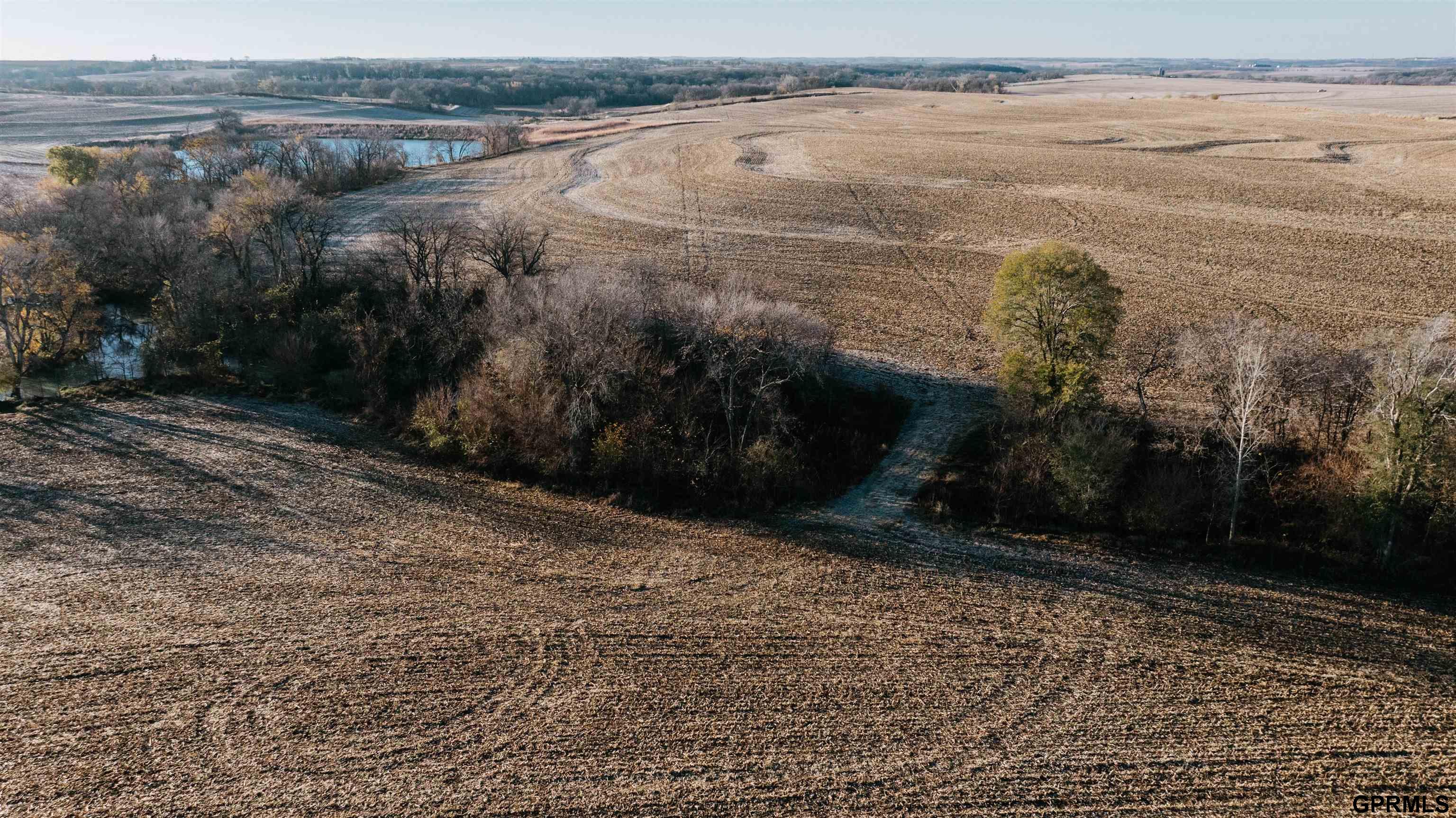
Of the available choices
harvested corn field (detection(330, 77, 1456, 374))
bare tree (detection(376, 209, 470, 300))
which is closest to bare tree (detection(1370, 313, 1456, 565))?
harvested corn field (detection(330, 77, 1456, 374))

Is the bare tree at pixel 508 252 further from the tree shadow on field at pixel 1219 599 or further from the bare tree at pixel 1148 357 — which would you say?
the bare tree at pixel 1148 357

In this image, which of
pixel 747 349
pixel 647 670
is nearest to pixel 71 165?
pixel 747 349

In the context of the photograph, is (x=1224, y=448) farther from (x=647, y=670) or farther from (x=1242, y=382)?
(x=647, y=670)

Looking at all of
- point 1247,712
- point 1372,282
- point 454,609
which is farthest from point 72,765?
point 1372,282

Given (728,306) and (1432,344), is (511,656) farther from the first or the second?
(1432,344)

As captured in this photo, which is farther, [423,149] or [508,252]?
[423,149]

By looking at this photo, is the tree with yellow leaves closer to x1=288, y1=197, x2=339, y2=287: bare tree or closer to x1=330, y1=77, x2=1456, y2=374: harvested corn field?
x1=288, y1=197, x2=339, y2=287: bare tree
